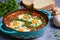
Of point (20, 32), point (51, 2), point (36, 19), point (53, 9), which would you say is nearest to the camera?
point (20, 32)

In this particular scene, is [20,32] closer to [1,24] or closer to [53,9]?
[1,24]

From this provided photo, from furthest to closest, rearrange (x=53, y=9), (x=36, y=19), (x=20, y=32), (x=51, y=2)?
(x=51, y=2) < (x=53, y=9) < (x=36, y=19) < (x=20, y=32)

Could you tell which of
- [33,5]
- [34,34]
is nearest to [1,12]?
[33,5]

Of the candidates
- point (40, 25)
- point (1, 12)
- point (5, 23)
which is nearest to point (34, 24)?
point (40, 25)

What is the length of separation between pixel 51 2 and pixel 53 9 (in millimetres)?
130

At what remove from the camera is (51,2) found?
1377 millimetres

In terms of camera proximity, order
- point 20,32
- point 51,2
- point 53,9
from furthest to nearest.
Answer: point 51,2 < point 53,9 < point 20,32

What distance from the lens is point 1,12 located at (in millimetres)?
1270

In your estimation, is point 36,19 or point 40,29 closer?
point 40,29

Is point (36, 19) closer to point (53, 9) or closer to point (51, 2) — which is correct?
point (53, 9)

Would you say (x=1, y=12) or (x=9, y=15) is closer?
(x=9, y=15)

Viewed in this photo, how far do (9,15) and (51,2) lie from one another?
38 centimetres

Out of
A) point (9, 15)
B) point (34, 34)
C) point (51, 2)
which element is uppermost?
point (51, 2)

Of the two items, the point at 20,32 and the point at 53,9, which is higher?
the point at 53,9
